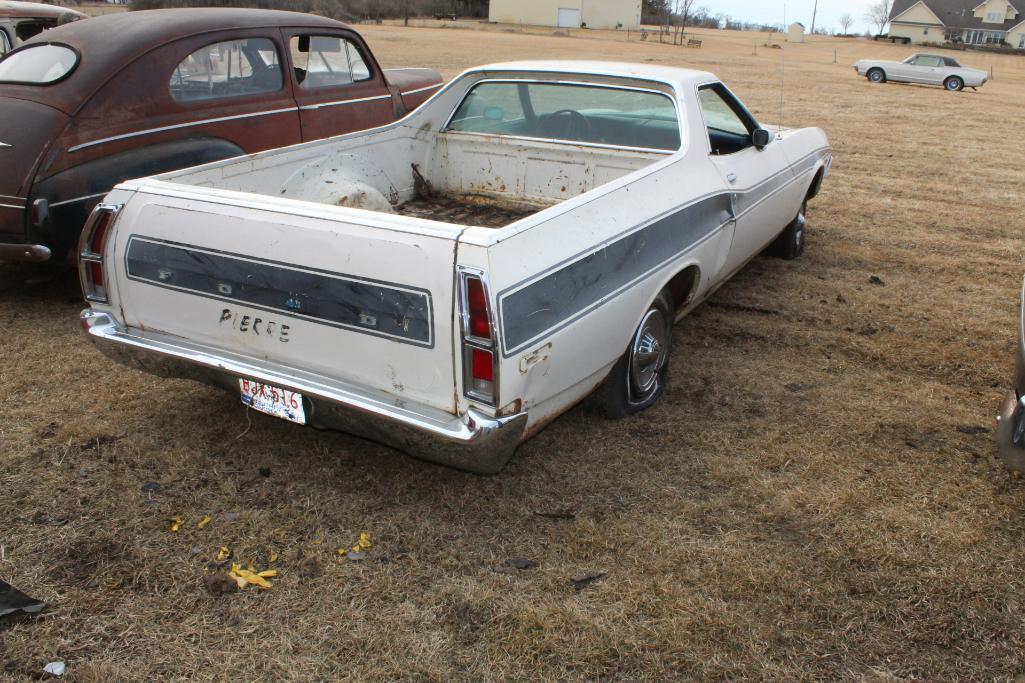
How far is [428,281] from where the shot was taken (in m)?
2.80

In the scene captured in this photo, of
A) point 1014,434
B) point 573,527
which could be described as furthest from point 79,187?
point 1014,434

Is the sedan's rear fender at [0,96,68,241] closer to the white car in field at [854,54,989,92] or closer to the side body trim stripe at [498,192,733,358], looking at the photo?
the side body trim stripe at [498,192,733,358]

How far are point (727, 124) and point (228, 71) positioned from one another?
11.6 feet

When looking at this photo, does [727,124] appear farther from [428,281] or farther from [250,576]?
[250,576]

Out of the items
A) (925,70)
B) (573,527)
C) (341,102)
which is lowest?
(573,527)

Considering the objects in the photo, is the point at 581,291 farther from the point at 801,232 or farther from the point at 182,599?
the point at 801,232

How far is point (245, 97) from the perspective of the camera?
6051 mm

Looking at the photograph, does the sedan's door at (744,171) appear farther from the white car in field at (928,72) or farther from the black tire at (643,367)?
the white car in field at (928,72)

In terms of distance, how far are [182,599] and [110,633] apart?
0.24m

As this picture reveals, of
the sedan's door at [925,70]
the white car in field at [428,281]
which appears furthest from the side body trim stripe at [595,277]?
the sedan's door at [925,70]

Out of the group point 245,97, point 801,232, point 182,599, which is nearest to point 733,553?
point 182,599

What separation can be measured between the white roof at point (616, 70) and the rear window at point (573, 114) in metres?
0.09

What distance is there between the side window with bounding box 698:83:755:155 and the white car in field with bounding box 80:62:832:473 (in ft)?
0.79

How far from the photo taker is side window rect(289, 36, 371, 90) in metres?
6.64
